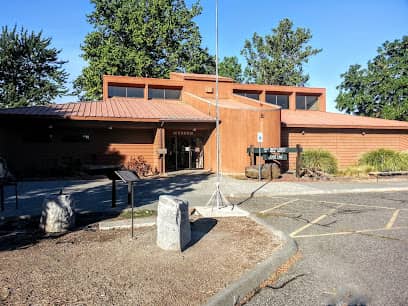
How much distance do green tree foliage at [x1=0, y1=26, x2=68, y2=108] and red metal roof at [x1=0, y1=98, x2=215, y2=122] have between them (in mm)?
20429

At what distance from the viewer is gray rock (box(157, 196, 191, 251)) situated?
4.86m

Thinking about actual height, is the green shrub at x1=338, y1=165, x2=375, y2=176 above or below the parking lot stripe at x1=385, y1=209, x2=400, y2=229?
above

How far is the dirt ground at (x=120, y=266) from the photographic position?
3.42 m

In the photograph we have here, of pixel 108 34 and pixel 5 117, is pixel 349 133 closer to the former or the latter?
pixel 5 117

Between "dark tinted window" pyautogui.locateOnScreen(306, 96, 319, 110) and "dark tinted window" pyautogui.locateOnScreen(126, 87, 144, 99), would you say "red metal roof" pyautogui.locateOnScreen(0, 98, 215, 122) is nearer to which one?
"dark tinted window" pyautogui.locateOnScreen(126, 87, 144, 99)

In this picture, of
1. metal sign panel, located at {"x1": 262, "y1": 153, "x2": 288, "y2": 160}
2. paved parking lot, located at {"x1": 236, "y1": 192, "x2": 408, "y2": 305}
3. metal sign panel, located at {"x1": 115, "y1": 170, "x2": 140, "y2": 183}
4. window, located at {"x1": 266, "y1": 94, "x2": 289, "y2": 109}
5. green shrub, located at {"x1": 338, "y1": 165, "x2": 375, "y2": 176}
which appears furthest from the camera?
window, located at {"x1": 266, "y1": 94, "x2": 289, "y2": 109}

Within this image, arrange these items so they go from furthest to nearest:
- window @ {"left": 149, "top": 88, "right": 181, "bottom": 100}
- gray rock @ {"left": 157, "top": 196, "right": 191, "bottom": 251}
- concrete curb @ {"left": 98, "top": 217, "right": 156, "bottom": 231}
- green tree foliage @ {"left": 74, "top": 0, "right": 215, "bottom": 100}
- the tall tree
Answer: the tall tree
green tree foliage @ {"left": 74, "top": 0, "right": 215, "bottom": 100}
window @ {"left": 149, "top": 88, "right": 181, "bottom": 100}
concrete curb @ {"left": 98, "top": 217, "right": 156, "bottom": 231}
gray rock @ {"left": 157, "top": 196, "right": 191, "bottom": 251}

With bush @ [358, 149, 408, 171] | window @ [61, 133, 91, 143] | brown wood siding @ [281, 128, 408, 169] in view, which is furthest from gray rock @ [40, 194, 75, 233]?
bush @ [358, 149, 408, 171]

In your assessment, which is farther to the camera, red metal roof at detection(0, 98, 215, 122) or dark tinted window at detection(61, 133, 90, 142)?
dark tinted window at detection(61, 133, 90, 142)

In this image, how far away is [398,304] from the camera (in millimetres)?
3402

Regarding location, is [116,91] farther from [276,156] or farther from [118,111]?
[276,156]

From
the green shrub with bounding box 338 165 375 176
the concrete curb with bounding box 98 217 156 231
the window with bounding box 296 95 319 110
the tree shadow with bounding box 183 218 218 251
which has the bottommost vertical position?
the tree shadow with bounding box 183 218 218 251

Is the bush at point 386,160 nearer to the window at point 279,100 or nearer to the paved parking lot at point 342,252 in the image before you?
the window at point 279,100

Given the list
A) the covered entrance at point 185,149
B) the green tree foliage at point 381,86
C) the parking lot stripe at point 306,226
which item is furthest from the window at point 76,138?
the green tree foliage at point 381,86
